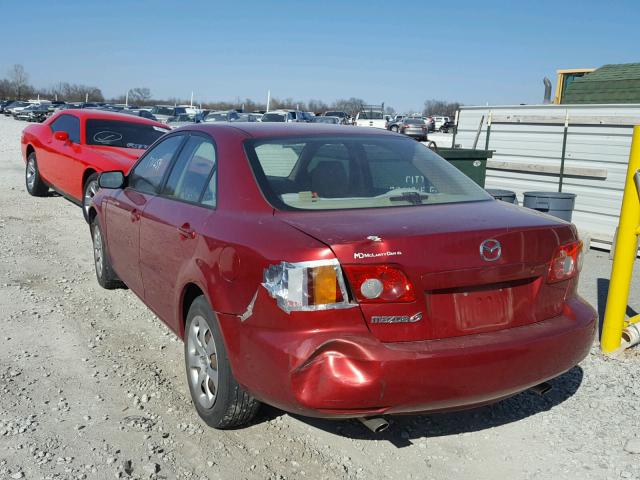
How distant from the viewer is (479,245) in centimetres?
282

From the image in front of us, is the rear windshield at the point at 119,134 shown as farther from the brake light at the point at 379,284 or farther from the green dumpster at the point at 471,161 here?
the brake light at the point at 379,284

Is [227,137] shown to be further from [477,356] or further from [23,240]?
[23,240]

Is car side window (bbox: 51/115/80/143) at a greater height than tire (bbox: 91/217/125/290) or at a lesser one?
greater

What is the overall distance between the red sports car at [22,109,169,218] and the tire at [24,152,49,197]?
0.20 feet

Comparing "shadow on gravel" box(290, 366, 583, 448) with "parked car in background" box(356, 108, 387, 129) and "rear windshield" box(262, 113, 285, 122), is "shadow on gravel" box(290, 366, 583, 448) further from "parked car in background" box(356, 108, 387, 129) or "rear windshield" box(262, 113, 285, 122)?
"parked car in background" box(356, 108, 387, 129)

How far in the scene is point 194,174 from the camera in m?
3.91

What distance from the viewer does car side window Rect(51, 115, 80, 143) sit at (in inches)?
375

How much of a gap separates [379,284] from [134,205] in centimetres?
248

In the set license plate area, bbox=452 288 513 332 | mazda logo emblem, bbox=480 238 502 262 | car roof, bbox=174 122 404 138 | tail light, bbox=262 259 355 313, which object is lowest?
license plate area, bbox=452 288 513 332

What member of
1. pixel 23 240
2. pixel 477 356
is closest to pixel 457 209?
pixel 477 356

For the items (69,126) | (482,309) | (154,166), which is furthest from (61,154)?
(482,309)

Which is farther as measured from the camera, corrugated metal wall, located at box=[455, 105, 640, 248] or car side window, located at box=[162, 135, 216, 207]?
corrugated metal wall, located at box=[455, 105, 640, 248]

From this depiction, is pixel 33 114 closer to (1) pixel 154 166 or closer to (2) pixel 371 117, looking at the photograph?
(2) pixel 371 117

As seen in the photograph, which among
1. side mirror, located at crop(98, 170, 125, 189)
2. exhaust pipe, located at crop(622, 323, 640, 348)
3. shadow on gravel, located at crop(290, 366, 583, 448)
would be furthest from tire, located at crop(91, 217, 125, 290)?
exhaust pipe, located at crop(622, 323, 640, 348)
